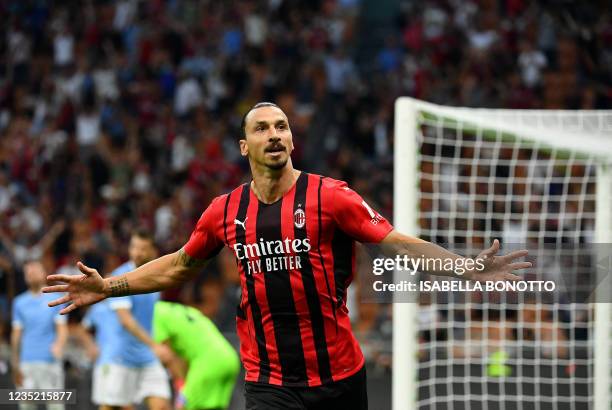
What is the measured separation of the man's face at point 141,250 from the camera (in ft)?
26.1

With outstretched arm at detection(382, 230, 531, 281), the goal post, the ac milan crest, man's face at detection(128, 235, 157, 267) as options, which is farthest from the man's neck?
man's face at detection(128, 235, 157, 267)

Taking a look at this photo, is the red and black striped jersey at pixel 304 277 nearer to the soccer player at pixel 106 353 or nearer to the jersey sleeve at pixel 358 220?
the jersey sleeve at pixel 358 220

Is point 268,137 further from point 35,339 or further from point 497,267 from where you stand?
point 35,339

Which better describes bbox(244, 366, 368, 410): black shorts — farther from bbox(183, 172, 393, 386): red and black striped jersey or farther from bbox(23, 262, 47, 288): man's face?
bbox(23, 262, 47, 288): man's face

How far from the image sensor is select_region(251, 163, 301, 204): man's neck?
15.5 ft

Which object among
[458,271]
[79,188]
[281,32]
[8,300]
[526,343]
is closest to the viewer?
[458,271]

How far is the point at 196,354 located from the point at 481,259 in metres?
3.75

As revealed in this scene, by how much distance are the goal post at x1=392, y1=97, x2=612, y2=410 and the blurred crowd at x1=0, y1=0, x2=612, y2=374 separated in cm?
476

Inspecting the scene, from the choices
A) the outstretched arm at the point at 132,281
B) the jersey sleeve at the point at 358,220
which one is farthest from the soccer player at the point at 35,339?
the jersey sleeve at the point at 358,220

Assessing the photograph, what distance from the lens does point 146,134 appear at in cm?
1550

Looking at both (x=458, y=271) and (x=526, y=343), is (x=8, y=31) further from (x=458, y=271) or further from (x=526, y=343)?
(x=458, y=271)

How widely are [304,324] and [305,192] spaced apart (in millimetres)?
581

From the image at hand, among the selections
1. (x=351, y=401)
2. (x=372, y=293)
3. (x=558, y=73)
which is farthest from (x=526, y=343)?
(x=558, y=73)

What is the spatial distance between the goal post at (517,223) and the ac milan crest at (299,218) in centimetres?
126
